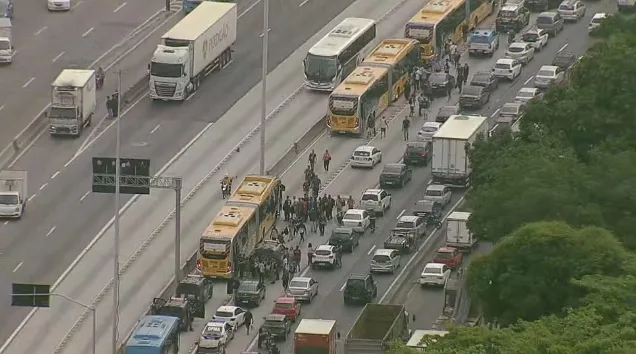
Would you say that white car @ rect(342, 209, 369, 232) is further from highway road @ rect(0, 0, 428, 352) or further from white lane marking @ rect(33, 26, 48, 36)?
white lane marking @ rect(33, 26, 48, 36)

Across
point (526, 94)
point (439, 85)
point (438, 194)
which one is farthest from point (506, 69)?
point (438, 194)

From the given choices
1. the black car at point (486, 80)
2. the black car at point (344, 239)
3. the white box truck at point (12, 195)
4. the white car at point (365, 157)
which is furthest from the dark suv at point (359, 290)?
the black car at point (486, 80)

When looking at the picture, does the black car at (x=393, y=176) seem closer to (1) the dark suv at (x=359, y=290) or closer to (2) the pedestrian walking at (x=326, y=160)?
(2) the pedestrian walking at (x=326, y=160)

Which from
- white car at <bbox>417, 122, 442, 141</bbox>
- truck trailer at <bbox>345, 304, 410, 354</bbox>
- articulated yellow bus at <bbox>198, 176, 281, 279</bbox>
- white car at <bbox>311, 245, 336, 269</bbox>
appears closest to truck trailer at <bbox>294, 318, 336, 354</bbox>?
truck trailer at <bbox>345, 304, 410, 354</bbox>

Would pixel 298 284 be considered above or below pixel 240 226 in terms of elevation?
below

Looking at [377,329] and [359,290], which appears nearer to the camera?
[377,329]

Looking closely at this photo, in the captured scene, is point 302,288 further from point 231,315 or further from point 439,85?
point 439,85
